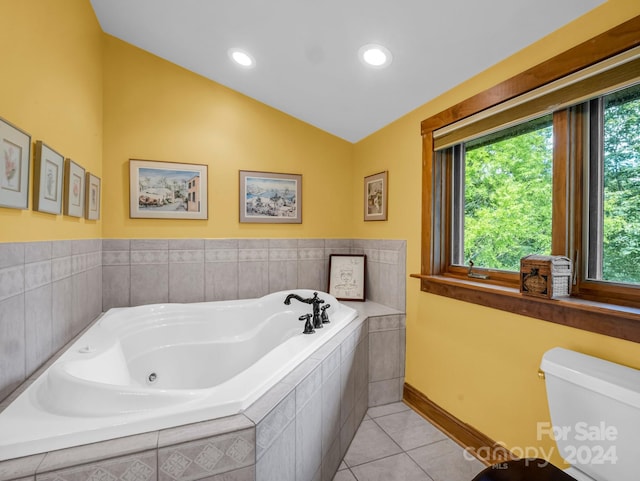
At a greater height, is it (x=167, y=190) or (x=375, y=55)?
(x=375, y=55)

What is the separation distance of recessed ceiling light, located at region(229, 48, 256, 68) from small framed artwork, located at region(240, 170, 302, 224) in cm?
83

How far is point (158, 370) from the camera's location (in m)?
2.02

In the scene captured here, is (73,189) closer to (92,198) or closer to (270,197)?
(92,198)

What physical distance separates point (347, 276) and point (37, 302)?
2.12 metres

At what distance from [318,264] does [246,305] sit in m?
0.83

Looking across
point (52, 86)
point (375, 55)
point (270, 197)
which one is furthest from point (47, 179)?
point (375, 55)

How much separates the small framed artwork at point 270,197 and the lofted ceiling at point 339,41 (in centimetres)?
64

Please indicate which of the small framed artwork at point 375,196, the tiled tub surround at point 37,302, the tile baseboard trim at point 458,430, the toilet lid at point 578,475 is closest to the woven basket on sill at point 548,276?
the toilet lid at point 578,475

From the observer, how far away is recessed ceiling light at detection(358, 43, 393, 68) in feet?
5.93

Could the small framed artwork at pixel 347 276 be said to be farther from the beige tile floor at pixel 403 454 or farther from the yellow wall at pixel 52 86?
the yellow wall at pixel 52 86

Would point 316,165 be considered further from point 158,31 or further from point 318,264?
point 158,31

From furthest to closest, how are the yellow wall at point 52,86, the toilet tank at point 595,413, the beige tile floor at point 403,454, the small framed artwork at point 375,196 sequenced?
the small framed artwork at point 375,196
the beige tile floor at point 403,454
the yellow wall at point 52,86
the toilet tank at point 595,413

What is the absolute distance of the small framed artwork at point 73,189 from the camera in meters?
1.72

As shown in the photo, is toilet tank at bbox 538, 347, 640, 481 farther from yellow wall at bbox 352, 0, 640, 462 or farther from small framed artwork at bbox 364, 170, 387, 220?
small framed artwork at bbox 364, 170, 387, 220
